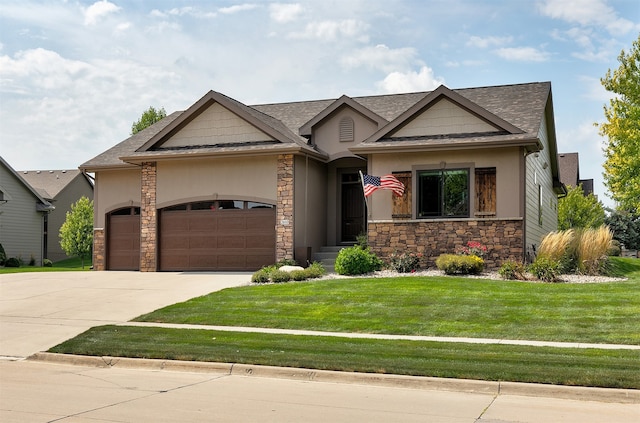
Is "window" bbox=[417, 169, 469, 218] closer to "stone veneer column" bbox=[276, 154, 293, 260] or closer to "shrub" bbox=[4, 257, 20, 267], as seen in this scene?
"stone veneer column" bbox=[276, 154, 293, 260]

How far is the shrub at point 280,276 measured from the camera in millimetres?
20609

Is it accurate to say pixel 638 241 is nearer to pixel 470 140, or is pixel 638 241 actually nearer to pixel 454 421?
pixel 470 140

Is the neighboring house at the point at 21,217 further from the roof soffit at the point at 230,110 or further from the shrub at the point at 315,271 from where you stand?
the shrub at the point at 315,271

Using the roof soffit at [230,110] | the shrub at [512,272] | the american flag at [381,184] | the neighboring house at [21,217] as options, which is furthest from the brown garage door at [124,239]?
the neighboring house at [21,217]

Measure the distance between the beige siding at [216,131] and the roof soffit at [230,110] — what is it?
0.54 feet

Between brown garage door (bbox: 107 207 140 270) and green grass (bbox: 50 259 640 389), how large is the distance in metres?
9.07

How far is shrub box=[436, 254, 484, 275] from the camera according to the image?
20.1 m

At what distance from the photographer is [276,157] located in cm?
2355

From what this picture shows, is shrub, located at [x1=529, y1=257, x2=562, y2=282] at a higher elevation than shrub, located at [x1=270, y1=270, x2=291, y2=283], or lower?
higher

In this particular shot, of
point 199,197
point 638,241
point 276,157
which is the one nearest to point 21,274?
point 199,197

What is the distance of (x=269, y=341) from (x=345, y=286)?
235 inches

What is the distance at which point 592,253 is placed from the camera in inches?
803

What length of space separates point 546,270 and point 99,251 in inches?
667

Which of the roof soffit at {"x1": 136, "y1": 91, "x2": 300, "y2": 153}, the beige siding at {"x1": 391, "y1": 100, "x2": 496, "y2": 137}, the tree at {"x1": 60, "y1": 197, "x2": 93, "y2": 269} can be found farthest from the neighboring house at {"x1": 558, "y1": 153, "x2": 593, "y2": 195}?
the tree at {"x1": 60, "y1": 197, "x2": 93, "y2": 269}
